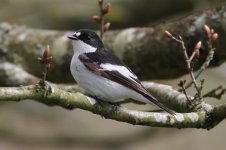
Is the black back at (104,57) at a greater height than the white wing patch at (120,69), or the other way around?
the black back at (104,57)

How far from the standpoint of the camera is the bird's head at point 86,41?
180 inches

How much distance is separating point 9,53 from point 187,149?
3317 mm

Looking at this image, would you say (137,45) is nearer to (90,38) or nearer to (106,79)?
(90,38)

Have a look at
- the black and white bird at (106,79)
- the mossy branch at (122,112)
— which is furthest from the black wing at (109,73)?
the mossy branch at (122,112)

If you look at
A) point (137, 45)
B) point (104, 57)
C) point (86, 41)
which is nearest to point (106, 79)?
point (104, 57)

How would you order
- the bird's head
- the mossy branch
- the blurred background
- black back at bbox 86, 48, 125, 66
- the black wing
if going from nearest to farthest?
the mossy branch
the black wing
black back at bbox 86, 48, 125, 66
the bird's head
the blurred background

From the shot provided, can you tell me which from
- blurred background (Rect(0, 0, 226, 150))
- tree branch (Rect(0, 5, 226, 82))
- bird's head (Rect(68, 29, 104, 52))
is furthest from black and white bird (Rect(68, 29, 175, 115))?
blurred background (Rect(0, 0, 226, 150))

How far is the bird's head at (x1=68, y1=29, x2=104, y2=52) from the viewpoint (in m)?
4.57

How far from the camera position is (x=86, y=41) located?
15.2 ft

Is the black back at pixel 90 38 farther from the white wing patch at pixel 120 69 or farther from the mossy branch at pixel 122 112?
the mossy branch at pixel 122 112

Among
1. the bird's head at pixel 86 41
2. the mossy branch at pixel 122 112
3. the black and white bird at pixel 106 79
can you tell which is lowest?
the mossy branch at pixel 122 112

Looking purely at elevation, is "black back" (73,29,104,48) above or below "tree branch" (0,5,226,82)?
below

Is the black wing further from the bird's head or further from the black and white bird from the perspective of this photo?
the bird's head

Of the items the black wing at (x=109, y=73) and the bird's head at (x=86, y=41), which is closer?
the black wing at (x=109, y=73)
